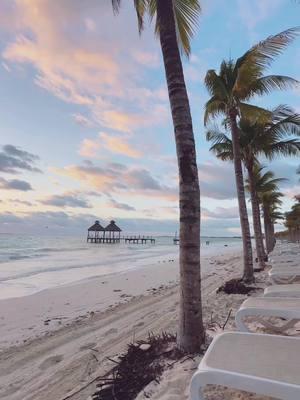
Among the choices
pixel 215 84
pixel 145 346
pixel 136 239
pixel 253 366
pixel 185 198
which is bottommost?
pixel 145 346

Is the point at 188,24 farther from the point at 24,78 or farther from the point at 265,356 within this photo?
the point at 24,78

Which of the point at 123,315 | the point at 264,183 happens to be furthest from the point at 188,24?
the point at 264,183

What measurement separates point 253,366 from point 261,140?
14638 millimetres

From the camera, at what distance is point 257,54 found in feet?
33.6

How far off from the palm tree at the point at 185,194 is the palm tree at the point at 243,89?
5731 millimetres

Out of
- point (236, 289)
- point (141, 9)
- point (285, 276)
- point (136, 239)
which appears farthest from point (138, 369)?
point (136, 239)

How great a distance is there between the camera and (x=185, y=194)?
15.0 ft

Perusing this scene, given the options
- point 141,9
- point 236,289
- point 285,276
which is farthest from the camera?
point 236,289

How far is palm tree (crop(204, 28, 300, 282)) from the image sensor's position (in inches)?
417

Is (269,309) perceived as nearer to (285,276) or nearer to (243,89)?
(285,276)

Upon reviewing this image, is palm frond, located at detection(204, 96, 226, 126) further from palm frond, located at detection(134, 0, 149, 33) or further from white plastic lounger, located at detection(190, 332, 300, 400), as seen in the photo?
white plastic lounger, located at detection(190, 332, 300, 400)

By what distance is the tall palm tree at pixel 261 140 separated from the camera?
50.3 feet

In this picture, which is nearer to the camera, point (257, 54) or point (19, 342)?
point (19, 342)

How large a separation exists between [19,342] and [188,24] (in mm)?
6329
